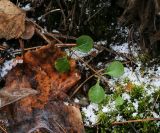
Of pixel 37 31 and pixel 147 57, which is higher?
pixel 37 31

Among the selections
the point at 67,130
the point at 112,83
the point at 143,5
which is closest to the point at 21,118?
the point at 67,130

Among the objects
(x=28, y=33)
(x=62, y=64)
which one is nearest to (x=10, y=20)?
(x=28, y=33)

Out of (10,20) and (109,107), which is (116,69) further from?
(10,20)

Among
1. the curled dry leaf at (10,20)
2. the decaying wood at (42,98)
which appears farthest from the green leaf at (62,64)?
the curled dry leaf at (10,20)

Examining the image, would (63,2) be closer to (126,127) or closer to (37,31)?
(37,31)

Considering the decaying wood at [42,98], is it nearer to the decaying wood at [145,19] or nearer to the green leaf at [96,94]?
the green leaf at [96,94]

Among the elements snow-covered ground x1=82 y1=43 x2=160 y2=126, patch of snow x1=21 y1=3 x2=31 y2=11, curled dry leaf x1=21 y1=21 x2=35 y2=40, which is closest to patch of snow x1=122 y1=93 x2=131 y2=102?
snow-covered ground x1=82 y1=43 x2=160 y2=126
